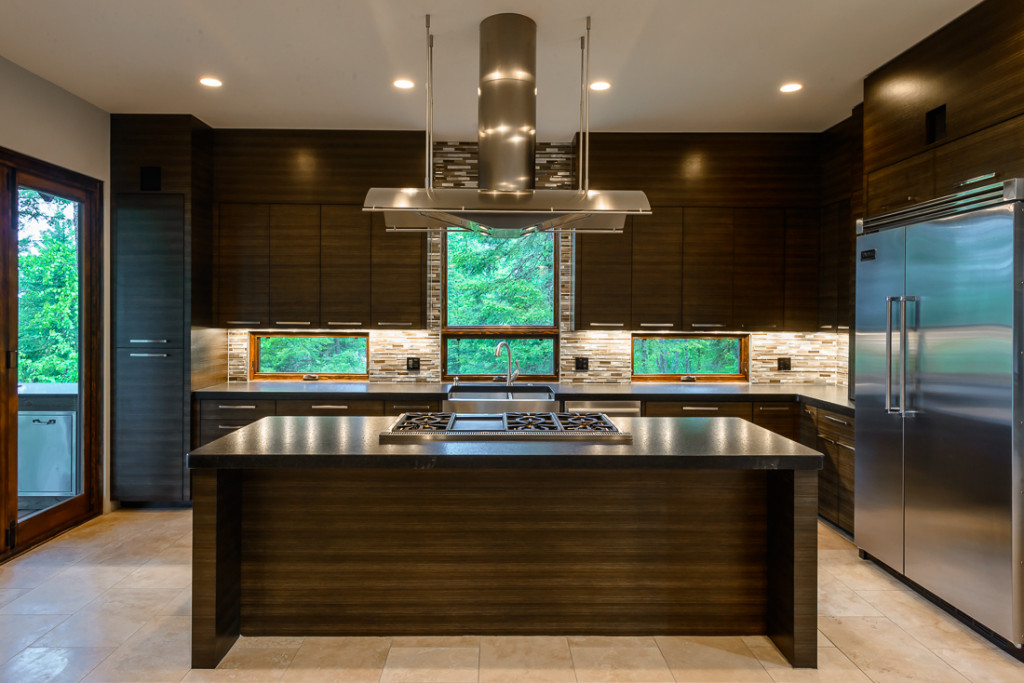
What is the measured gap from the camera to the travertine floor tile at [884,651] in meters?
2.55

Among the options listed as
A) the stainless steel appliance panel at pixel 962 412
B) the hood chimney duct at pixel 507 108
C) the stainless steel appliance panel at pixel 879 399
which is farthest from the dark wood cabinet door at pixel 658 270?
the hood chimney duct at pixel 507 108

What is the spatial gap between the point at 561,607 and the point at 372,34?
2999 millimetres

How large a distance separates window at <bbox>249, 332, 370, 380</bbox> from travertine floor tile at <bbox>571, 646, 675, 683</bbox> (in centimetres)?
333

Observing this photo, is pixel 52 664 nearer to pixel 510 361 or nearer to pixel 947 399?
pixel 510 361

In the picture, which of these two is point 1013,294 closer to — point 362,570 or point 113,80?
point 362,570

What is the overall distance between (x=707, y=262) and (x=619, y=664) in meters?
3.35

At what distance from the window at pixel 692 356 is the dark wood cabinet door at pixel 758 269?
0.36 metres

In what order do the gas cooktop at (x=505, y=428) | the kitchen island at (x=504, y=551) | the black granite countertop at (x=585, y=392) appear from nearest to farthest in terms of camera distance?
the gas cooktop at (x=505, y=428)
the kitchen island at (x=504, y=551)
the black granite countertop at (x=585, y=392)

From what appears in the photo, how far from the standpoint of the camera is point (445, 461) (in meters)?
2.40

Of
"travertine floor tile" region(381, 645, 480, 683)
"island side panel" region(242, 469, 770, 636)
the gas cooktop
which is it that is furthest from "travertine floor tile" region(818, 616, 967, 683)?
"travertine floor tile" region(381, 645, 480, 683)

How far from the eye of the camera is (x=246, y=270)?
5.09 metres

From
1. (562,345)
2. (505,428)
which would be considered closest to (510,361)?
(562,345)

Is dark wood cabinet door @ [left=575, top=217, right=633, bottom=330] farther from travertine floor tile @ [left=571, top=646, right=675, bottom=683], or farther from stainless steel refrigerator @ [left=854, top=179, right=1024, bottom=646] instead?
travertine floor tile @ [left=571, top=646, right=675, bottom=683]

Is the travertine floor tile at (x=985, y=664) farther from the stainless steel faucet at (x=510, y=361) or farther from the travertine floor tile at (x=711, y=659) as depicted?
the stainless steel faucet at (x=510, y=361)
